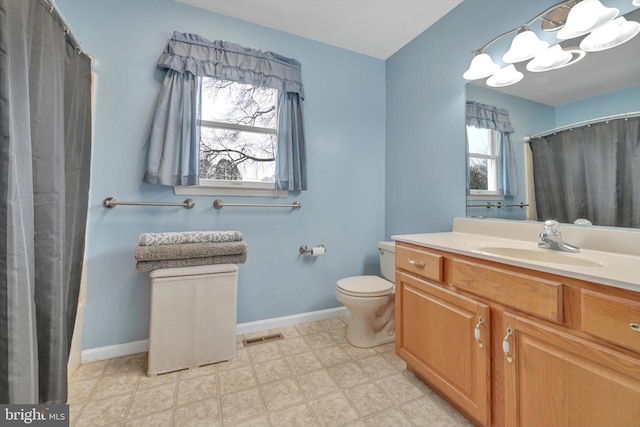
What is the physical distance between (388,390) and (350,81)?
239 cm

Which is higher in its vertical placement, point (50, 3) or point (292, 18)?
point (292, 18)

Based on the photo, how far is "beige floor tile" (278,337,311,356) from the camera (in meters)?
1.78

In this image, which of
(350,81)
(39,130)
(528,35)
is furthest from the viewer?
(350,81)

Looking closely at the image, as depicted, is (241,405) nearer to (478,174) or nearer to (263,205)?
(263,205)

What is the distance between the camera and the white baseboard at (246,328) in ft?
5.41

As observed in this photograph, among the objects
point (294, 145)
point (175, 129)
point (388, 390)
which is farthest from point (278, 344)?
point (175, 129)

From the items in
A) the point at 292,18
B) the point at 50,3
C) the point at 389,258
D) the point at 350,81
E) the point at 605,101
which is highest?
the point at 292,18

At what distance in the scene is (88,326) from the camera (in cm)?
165

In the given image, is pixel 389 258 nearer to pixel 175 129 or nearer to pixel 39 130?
pixel 175 129

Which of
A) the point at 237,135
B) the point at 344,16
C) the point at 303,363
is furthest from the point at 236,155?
the point at 303,363

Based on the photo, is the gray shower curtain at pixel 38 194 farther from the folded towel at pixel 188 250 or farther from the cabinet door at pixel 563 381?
the cabinet door at pixel 563 381

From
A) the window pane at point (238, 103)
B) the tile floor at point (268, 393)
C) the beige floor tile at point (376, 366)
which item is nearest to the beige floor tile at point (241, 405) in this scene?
the tile floor at point (268, 393)

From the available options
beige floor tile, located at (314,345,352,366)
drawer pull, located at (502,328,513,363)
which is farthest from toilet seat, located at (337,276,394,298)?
drawer pull, located at (502,328,513,363)

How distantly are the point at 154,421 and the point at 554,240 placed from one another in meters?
2.01
